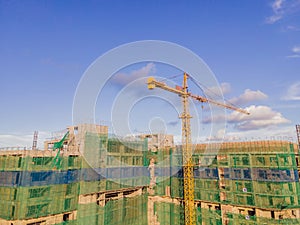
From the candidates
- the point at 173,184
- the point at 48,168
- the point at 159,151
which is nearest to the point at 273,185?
the point at 173,184

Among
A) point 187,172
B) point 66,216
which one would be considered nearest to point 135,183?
point 187,172

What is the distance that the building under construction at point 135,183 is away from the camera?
1169 inches

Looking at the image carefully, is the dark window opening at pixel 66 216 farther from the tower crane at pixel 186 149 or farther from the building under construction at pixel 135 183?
the tower crane at pixel 186 149

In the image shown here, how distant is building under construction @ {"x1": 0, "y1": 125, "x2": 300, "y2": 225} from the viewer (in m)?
29.7

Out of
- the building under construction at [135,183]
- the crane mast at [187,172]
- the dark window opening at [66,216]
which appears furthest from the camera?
the crane mast at [187,172]

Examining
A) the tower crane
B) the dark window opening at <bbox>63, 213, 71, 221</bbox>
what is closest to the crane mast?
the tower crane

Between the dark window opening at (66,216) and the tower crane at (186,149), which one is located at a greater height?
the tower crane at (186,149)

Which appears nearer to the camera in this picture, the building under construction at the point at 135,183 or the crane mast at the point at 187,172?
the building under construction at the point at 135,183

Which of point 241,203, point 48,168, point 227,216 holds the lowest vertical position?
point 227,216

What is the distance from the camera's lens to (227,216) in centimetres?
3628

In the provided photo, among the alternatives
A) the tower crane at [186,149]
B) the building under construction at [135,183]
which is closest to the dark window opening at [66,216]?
the building under construction at [135,183]

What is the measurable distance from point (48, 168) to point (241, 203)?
29326 mm

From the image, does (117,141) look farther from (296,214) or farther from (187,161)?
(296,214)

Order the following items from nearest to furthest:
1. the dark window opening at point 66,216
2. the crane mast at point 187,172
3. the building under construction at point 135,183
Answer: the building under construction at point 135,183, the dark window opening at point 66,216, the crane mast at point 187,172
